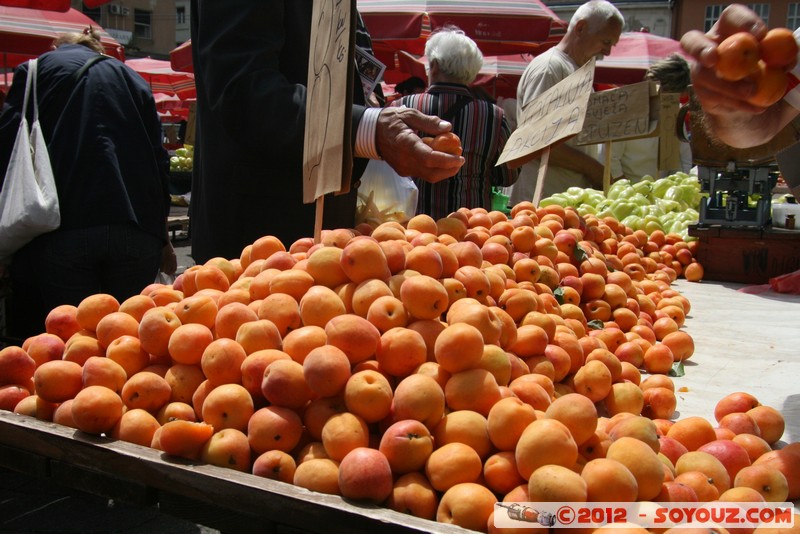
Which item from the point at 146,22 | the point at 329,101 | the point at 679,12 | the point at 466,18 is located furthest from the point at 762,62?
the point at 146,22

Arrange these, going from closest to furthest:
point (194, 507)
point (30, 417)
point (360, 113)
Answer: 1. point (194, 507)
2. point (30, 417)
3. point (360, 113)

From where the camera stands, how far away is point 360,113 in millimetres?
1909

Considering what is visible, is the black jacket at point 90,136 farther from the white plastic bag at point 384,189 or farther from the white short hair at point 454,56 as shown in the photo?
the white short hair at point 454,56

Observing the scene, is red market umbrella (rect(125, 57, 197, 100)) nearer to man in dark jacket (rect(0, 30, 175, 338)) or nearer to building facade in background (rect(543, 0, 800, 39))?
man in dark jacket (rect(0, 30, 175, 338))

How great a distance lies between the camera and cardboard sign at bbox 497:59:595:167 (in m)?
2.89

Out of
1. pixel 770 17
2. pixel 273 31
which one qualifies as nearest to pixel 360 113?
pixel 273 31

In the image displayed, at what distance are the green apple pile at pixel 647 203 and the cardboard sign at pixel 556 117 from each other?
1.01 meters

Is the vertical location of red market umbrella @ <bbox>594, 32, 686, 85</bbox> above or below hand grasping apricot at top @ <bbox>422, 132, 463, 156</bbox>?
above

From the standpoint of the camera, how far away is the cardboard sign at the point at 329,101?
1631 millimetres

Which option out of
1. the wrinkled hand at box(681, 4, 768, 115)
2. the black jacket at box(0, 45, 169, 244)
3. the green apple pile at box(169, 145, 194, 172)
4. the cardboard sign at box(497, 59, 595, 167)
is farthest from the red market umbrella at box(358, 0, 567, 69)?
the green apple pile at box(169, 145, 194, 172)

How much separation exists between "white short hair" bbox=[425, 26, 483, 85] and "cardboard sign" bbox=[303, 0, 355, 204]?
6.75 feet

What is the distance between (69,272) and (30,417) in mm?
1660

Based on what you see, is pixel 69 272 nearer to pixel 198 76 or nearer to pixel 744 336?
pixel 198 76

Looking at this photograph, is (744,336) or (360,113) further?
(744,336)
